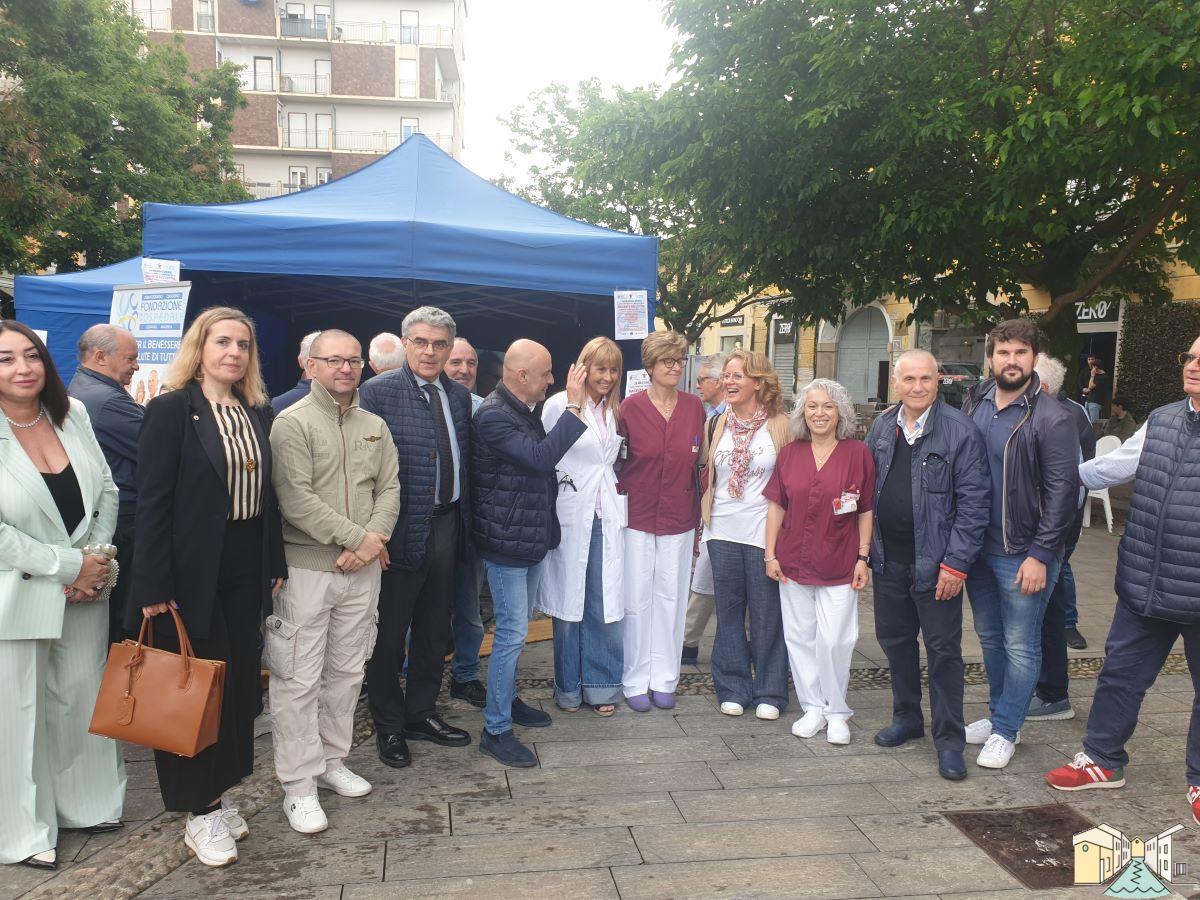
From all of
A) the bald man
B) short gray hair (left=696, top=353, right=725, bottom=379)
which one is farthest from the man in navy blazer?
short gray hair (left=696, top=353, right=725, bottom=379)

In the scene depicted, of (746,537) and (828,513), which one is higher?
(828,513)

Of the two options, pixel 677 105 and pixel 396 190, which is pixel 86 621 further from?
pixel 677 105

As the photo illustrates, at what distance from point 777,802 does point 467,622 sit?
188 cm

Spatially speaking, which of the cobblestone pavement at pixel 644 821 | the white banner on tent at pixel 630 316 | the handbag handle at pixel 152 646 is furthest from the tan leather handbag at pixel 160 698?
the white banner on tent at pixel 630 316

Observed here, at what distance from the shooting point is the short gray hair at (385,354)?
4676mm

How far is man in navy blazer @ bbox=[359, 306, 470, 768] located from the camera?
3.78 metres

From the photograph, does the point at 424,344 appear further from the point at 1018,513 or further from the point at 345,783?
the point at 1018,513

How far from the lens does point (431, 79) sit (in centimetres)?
4150

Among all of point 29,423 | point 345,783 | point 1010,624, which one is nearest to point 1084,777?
point 1010,624

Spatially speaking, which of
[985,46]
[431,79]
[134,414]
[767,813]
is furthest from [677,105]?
[431,79]

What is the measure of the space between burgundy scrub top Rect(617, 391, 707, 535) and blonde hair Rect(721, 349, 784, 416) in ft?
1.27

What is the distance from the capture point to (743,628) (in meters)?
4.57

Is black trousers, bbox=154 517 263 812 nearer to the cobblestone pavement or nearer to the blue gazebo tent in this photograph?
the cobblestone pavement

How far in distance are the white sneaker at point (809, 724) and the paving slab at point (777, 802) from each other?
20.6 inches
